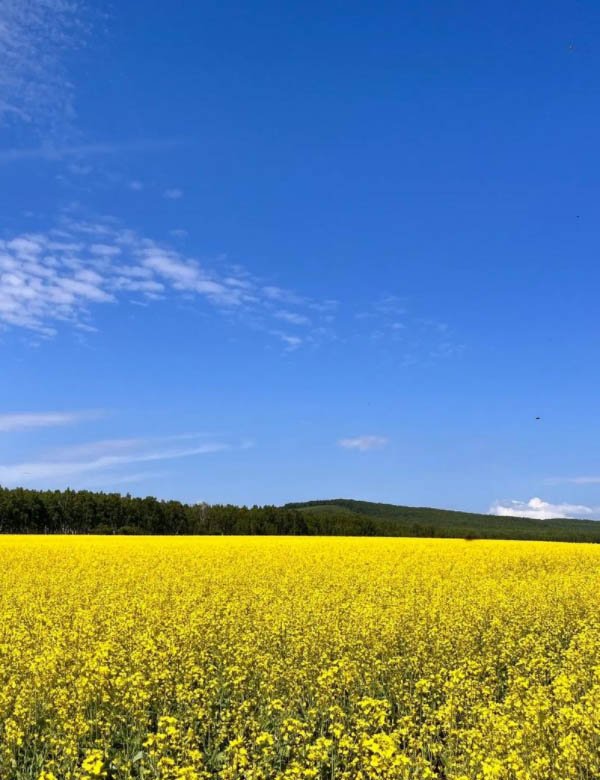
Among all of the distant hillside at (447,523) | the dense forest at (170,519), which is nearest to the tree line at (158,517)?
the dense forest at (170,519)

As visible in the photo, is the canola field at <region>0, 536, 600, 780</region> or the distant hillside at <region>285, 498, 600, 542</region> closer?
the canola field at <region>0, 536, 600, 780</region>

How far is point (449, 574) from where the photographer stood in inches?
832

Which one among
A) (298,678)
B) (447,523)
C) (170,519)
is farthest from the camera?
(447,523)

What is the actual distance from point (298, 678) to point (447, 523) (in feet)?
329

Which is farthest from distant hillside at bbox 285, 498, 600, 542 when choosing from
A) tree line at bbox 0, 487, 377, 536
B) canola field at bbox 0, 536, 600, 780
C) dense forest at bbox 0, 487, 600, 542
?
canola field at bbox 0, 536, 600, 780

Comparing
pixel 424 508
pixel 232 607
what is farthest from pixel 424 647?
pixel 424 508

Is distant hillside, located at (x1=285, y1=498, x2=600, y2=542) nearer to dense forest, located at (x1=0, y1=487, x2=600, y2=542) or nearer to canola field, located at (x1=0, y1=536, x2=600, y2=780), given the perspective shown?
dense forest, located at (x1=0, y1=487, x2=600, y2=542)

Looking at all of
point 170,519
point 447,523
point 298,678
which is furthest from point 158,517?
point 298,678

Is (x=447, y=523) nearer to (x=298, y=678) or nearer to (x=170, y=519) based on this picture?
(x=170, y=519)

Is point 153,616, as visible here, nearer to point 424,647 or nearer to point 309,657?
point 309,657

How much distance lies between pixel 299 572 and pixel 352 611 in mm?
8317

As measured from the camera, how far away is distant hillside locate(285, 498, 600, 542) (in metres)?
73.9

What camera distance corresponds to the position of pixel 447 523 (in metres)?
104

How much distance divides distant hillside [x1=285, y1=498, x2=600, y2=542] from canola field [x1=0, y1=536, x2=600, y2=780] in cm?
5808
